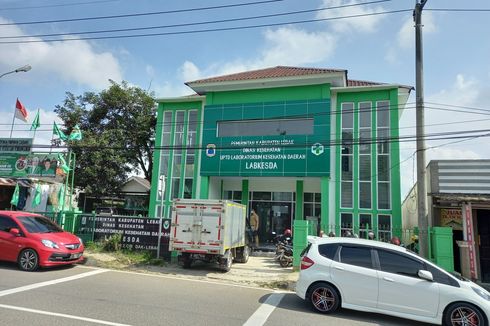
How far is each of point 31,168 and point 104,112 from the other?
8.72 m

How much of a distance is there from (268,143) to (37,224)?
36.9 ft

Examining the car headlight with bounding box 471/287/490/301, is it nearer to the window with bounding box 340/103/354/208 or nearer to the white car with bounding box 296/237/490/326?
the white car with bounding box 296/237/490/326

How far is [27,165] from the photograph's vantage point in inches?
857

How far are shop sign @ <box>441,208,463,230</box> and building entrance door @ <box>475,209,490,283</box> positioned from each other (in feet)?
2.28

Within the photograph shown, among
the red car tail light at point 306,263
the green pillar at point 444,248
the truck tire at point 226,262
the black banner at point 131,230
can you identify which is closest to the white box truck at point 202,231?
the truck tire at point 226,262

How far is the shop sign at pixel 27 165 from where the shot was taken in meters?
21.3

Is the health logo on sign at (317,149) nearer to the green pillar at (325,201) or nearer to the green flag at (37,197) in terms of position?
the green pillar at (325,201)

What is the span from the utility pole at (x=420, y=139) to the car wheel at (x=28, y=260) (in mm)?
11165

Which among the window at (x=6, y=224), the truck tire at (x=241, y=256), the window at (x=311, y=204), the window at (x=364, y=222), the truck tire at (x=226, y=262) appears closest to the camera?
the window at (x=6, y=224)

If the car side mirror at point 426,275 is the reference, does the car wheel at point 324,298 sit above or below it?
below

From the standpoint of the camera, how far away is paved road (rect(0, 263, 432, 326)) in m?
6.14

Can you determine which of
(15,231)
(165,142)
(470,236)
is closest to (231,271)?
(15,231)

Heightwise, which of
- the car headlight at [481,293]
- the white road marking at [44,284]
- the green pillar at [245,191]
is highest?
the green pillar at [245,191]

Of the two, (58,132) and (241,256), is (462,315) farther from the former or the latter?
(58,132)
